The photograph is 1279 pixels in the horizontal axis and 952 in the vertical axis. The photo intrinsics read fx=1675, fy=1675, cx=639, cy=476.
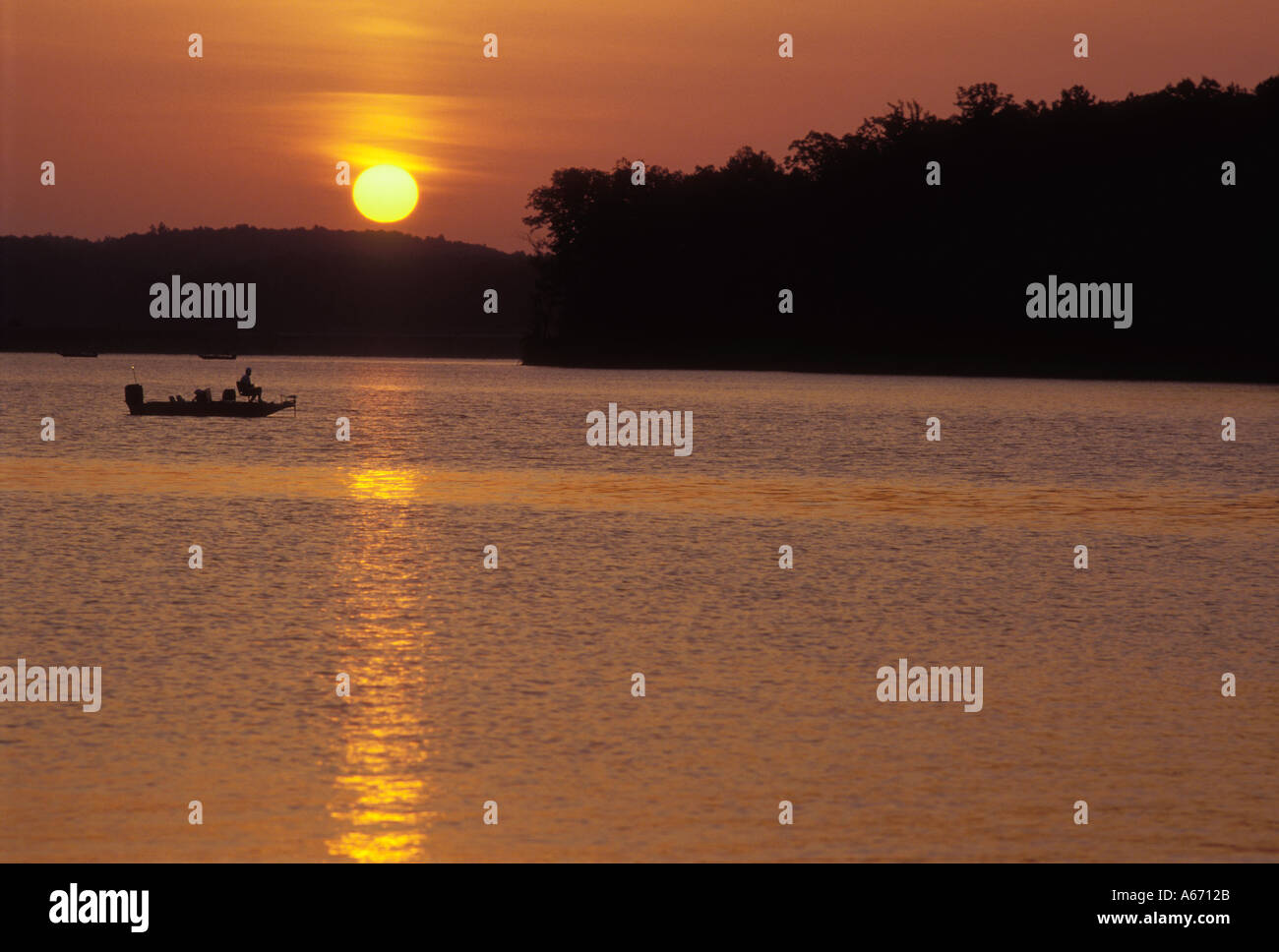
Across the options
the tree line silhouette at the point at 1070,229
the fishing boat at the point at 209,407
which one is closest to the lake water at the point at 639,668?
the fishing boat at the point at 209,407

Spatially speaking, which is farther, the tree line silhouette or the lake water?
the tree line silhouette

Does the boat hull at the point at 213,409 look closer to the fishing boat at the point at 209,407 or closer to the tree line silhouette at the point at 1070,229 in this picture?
the fishing boat at the point at 209,407

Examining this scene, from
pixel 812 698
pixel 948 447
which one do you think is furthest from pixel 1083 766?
pixel 948 447

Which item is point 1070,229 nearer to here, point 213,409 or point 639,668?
point 213,409

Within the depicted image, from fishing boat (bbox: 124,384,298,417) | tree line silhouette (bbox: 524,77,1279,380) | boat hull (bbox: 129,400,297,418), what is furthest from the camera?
tree line silhouette (bbox: 524,77,1279,380)

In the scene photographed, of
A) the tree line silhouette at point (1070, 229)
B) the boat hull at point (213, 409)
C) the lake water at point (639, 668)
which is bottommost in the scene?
the lake water at point (639, 668)

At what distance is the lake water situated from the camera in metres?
15.1

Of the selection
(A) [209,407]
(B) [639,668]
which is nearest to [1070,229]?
(A) [209,407]

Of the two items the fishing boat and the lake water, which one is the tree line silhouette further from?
the lake water

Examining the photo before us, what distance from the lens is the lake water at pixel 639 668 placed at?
1509 cm

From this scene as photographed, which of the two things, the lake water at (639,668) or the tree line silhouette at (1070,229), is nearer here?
the lake water at (639,668)

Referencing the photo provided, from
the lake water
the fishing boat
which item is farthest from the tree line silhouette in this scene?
the lake water

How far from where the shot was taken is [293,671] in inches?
862

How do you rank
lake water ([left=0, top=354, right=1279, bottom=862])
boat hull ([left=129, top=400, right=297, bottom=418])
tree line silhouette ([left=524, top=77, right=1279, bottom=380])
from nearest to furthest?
lake water ([left=0, top=354, right=1279, bottom=862]) < boat hull ([left=129, top=400, right=297, bottom=418]) < tree line silhouette ([left=524, top=77, right=1279, bottom=380])
